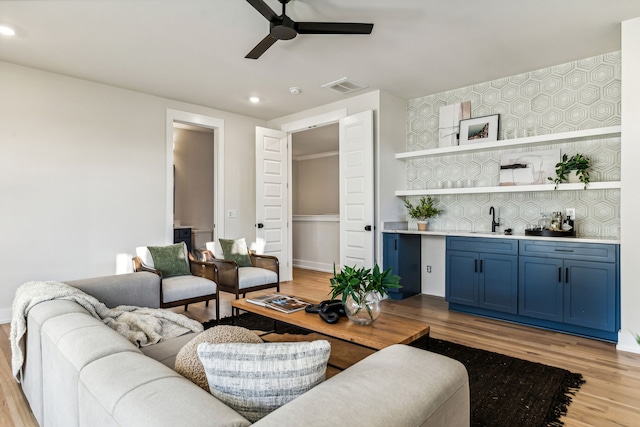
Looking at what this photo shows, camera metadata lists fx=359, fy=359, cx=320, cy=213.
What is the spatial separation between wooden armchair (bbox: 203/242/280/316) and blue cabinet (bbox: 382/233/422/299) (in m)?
1.46

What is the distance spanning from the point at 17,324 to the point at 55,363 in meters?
0.76

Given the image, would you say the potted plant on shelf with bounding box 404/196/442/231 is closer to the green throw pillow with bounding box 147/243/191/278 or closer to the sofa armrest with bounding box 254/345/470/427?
the green throw pillow with bounding box 147/243/191/278

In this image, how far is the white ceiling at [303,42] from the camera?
2732 millimetres

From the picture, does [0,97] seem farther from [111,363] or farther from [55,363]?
[111,363]

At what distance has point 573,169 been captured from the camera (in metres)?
3.60

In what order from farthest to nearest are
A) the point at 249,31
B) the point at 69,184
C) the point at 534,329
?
the point at 69,184 → the point at 534,329 → the point at 249,31

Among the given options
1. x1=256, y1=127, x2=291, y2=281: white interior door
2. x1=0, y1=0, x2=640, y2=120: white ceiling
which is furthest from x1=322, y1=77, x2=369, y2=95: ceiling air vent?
x1=256, y1=127, x2=291, y2=281: white interior door

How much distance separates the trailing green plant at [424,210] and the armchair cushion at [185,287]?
8.93ft

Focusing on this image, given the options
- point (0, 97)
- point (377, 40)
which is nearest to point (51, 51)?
point (0, 97)

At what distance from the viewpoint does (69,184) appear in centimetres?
401

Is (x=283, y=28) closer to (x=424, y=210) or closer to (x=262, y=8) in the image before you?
(x=262, y=8)

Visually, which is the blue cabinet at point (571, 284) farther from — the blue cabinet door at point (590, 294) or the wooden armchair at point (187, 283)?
the wooden armchair at point (187, 283)

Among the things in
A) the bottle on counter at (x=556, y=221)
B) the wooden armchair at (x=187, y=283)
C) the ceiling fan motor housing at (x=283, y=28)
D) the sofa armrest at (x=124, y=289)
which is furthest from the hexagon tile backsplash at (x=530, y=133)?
the sofa armrest at (x=124, y=289)

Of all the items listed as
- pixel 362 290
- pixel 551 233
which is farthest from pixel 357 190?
pixel 362 290
